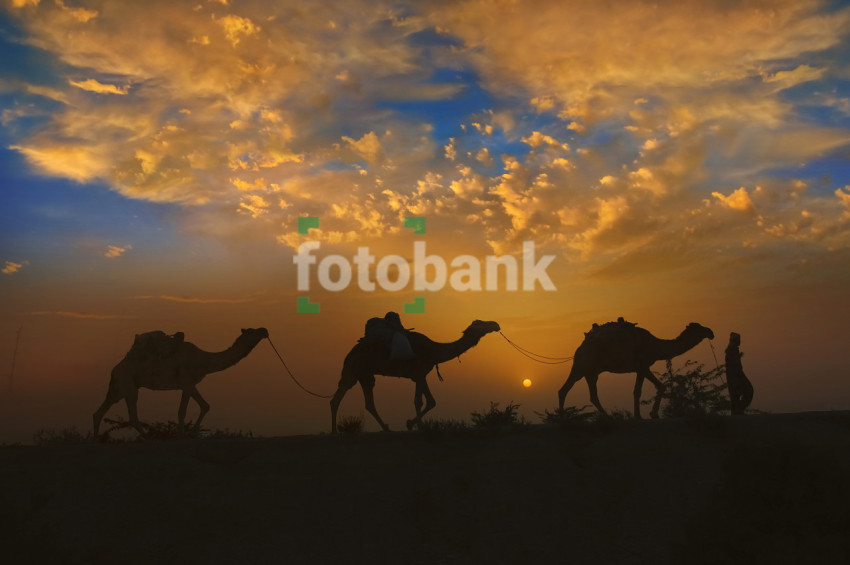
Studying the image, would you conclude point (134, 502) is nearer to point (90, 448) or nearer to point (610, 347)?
point (90, 448)

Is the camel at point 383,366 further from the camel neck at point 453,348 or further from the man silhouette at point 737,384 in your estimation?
the man silhouette at point 737,384

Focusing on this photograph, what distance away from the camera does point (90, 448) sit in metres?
17.5

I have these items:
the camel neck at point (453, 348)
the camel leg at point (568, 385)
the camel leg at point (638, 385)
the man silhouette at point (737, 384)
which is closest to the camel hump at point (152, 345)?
the camel neck at point (453, 348)

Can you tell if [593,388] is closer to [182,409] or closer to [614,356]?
[614,356]

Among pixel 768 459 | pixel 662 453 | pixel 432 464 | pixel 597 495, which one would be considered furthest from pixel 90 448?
pixel 768 459

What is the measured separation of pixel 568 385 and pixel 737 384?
5625mm

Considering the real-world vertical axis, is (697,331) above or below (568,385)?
above

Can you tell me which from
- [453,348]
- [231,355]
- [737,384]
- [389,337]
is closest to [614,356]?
[737,384]

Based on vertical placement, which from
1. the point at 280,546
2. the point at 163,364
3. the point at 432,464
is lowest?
the point at 280,546

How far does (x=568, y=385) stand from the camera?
24.6 meters

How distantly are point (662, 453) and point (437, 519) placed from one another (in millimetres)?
5958

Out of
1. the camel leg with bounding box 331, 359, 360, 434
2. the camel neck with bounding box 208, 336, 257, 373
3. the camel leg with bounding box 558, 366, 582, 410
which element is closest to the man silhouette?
the camel leg with bounding box 558, 366, 582, 410

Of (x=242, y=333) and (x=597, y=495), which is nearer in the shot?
(x=597, y=495)

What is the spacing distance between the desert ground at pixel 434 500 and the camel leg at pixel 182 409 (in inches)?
137
